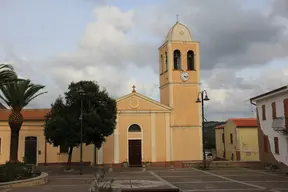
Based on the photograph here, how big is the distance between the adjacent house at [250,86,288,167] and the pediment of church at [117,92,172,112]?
30.8 ft

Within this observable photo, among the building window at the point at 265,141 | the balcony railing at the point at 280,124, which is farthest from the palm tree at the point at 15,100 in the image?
the building window at the point at 265,141

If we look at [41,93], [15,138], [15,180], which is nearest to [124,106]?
[41,93]

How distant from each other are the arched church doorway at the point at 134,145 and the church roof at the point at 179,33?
34.2 feet

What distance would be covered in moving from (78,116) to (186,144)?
1278cm

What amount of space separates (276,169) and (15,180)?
813 inches

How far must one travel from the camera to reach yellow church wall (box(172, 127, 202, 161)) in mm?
36812

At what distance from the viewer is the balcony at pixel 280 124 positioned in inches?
1057

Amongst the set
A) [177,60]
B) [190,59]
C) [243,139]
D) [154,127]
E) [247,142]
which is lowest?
[247,142]

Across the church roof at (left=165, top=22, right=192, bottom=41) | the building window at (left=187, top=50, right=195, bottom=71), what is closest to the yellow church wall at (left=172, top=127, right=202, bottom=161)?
the building window at (left=187, top=50, right=195, bottom=71)

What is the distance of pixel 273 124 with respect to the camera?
28.7m

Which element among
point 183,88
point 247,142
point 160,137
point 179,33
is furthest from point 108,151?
point 247,142

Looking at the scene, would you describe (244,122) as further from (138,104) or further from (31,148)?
(31,148)

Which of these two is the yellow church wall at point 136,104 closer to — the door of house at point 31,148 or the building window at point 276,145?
the door of house at point 31,148

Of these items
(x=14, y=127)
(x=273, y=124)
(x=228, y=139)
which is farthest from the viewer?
(x=228, y=139)
